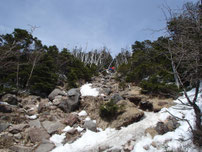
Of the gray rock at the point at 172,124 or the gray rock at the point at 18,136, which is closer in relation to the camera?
the gray rock at the point at 172,124

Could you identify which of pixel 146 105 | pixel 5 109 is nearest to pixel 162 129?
pixel 146 105

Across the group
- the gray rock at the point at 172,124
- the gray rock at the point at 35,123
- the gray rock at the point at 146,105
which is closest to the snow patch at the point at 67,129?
the gray rock at the point at 35,123

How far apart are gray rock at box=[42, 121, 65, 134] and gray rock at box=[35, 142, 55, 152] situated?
0.77 meters

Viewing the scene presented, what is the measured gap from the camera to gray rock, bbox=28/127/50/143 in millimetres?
4875

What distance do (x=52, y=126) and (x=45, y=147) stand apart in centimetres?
130

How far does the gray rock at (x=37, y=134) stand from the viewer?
488 cm

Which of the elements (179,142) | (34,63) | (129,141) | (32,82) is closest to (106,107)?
(129,141)

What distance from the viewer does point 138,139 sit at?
4328mm

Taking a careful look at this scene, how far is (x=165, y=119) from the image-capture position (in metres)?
4.98

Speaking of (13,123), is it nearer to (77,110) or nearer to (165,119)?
(77,110)

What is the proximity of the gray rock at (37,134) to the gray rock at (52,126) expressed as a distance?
0.73ft

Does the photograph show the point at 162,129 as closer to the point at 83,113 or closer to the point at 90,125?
the point at 90,125

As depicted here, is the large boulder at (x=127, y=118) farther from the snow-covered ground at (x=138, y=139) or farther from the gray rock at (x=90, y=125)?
the gray rock at (x=90, y=125)

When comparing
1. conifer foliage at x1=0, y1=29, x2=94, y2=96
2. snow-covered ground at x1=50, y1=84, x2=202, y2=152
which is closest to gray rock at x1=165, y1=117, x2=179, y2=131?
snow-covered ground at x1=50, y1=84, x2=202, y2=152
